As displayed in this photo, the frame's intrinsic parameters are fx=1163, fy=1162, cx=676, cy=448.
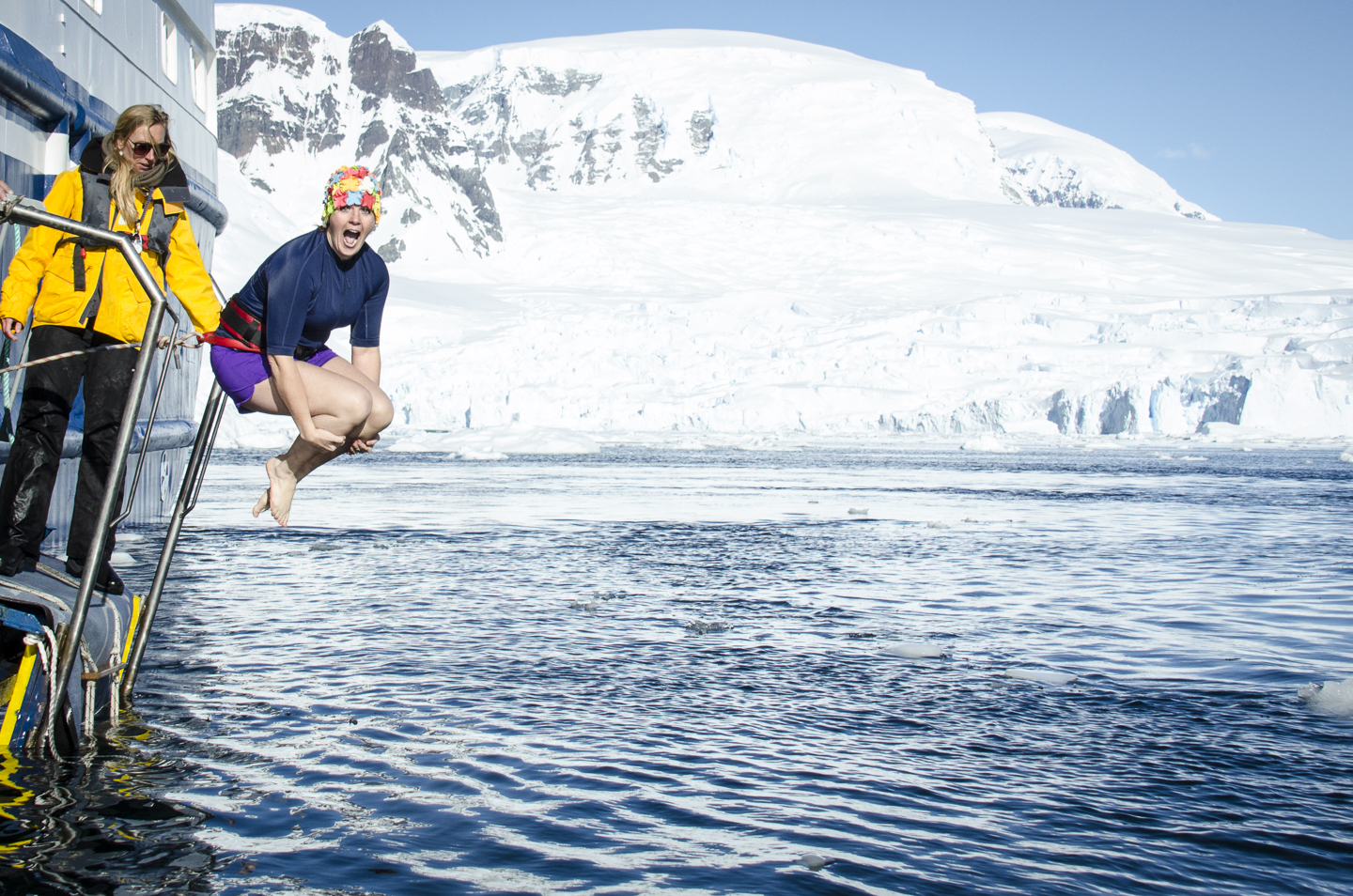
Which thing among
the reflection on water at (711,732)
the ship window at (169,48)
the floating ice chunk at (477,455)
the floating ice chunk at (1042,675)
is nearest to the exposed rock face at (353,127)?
the floating ice chunk at (477,455)

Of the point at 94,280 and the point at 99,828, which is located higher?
the point at 94,280

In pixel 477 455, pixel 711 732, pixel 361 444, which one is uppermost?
pixel 361 444

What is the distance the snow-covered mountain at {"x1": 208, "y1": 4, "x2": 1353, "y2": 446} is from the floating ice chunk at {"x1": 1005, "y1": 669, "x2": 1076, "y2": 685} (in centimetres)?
4163

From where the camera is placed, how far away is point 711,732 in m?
4.14

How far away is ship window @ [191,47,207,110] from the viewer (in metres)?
10.9

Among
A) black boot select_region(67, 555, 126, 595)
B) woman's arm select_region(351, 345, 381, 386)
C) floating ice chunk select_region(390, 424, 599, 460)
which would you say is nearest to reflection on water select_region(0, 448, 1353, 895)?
black boot select_region(67, 555, 126, 595)

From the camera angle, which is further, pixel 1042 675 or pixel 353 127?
pixel 353 127

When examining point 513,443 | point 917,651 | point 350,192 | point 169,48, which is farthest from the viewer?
point 513,443

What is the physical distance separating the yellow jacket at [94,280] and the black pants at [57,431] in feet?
0.24

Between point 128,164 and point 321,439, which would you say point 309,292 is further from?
point 128,164

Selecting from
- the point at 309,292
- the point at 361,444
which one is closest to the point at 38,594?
the point at 361,444

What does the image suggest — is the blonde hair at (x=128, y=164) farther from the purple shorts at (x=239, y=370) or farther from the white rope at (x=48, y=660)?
the white rope at (x=48, y=660)

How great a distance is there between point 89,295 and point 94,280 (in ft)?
0.17

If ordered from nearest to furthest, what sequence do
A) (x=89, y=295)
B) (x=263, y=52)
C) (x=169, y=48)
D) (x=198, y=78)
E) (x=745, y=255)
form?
(x=89, y=295) < (x=169, y=48) < (x=198, y=78) < (x=745, y=255) < (x=263, y=52)
